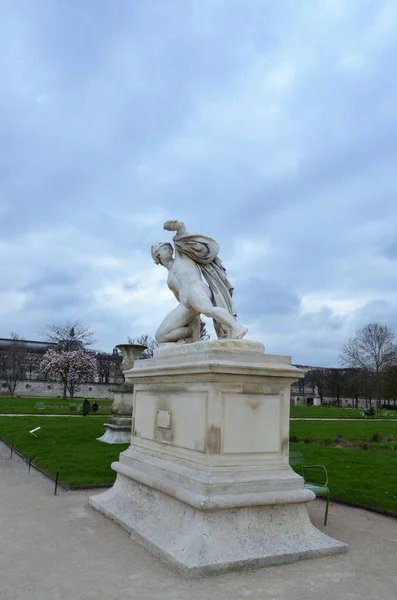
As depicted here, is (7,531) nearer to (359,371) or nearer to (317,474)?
(317,474)

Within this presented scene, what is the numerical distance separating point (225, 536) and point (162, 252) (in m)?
3.74

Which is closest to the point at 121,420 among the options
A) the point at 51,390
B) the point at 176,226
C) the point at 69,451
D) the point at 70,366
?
the point at 69,451

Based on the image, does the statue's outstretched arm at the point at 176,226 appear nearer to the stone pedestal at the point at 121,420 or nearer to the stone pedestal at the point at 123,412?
the stone pedestal at the point at 123,412

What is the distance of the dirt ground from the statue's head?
3.42 meters

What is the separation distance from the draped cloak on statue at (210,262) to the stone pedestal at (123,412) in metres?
7.73

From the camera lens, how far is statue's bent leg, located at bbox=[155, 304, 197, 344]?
6.53m

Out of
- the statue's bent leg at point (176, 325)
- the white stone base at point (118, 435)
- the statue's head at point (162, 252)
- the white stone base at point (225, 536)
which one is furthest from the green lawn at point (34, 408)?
the white stone base at point (225, 536)

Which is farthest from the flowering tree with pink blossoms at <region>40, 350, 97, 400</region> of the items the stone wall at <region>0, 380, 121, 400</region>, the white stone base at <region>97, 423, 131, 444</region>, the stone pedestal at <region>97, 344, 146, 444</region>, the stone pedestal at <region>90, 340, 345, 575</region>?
the stone pedestal at <region>90, 340, 345, 575</region>

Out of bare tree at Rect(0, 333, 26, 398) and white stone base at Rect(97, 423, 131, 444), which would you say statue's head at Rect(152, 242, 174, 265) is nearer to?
white stone base at Rect(97, 423, 131, 444)

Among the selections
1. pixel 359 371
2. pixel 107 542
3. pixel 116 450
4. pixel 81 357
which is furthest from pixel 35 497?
pixel 359 371

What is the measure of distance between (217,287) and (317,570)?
3323mm

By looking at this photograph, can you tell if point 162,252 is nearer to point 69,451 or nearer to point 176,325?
point 176,325

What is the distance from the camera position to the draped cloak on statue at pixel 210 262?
6469 mm

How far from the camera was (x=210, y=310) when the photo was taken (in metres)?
6.11
